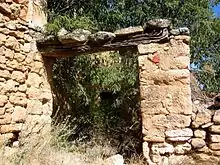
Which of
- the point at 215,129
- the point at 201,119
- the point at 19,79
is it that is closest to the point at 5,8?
the point at 19,79

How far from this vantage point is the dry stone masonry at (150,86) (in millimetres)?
5770

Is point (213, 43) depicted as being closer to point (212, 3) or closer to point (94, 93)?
point (212, 3)

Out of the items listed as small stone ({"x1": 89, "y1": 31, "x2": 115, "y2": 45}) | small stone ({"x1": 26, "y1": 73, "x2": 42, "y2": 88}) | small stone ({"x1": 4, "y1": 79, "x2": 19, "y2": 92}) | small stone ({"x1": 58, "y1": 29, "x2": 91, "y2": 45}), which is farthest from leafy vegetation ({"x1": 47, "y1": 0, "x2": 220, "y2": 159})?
small stone ({"x1": 4, "y1": 79, "x2": 19, "y2": 92})

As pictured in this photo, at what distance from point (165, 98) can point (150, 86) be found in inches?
12.5

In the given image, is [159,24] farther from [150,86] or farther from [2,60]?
[2,60]

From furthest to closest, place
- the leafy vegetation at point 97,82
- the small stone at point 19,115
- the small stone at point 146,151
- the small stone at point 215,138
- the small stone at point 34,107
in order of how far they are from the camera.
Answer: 1. the leafy vegetation at point 97,82
2. the small stone at point 34,107
3. the small stone at point 19,115
4. the small stone at point 146,151
5. the small stone at point 215,138

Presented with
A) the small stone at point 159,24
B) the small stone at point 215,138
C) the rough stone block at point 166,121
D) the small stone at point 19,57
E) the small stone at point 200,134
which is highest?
the small stone at point 159,24

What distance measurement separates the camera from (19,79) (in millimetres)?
6137

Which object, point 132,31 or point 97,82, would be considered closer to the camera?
point 132,31

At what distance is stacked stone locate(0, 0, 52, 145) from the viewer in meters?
5.82

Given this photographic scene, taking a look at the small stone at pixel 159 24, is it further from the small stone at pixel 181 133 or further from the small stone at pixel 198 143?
A: the small stone at pixel 198 143

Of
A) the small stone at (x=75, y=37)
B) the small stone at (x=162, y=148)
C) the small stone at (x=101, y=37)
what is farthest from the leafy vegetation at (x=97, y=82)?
the small stone at (x=162, y=148)

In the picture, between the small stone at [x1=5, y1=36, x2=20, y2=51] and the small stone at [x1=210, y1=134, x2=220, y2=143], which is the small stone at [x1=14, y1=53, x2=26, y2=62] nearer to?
the small stone at [x1=5, y1=36, x2=20, y2=51]

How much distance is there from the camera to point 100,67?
7.80 m
